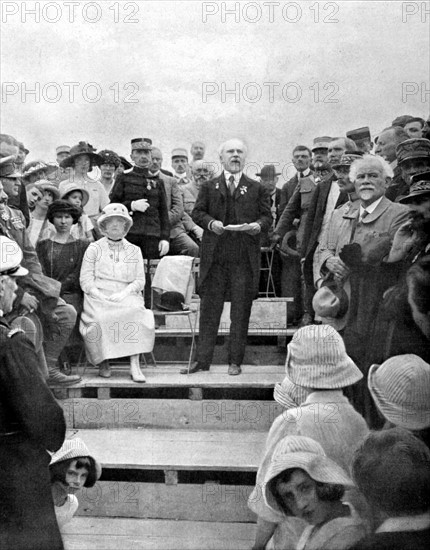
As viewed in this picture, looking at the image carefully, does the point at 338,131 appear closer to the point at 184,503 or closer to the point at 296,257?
the point at 296,257

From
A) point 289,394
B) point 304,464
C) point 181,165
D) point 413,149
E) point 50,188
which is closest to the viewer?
point 304,464

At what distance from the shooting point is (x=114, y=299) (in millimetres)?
4199

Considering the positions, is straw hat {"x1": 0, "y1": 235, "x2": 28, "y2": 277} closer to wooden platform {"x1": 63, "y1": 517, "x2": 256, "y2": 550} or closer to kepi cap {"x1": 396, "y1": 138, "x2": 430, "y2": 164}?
wooden platform {"x1": 63, "y1": 517, "x2": 256, "y2": 550}

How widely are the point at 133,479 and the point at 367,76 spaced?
8.00 feet

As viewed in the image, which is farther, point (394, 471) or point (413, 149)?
point (413, 149)

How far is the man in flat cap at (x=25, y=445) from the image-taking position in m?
3.80

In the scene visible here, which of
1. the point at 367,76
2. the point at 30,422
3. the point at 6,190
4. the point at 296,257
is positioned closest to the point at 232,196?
the point at 296,257

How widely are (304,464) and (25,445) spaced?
1.39m

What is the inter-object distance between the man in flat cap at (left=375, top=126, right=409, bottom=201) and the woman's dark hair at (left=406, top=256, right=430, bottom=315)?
370mm

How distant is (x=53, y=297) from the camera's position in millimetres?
4164

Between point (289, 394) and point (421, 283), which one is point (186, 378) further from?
point (421, 283)

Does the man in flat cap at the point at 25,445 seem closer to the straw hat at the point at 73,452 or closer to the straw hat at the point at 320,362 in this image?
the straw hat at the point at 73,452

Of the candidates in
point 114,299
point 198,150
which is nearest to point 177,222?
point 198,150

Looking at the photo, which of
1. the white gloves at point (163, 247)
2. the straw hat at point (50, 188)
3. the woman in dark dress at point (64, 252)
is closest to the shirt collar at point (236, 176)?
the white gloves at point (163, 247)
